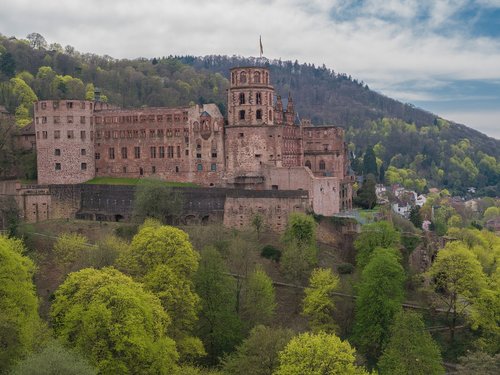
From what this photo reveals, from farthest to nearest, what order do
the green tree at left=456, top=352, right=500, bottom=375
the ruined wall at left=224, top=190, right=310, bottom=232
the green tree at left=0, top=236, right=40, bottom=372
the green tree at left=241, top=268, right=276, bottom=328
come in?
1. the ruined wall at left=224, top=190, right=310, bottom=232
2. the green tree at left=241, top=268, right=276, bottom=328
3. the green tree at left=456, top=352, right=500, bottom=375
4. the green tree at left=0, top=236, right=40, bottom=372

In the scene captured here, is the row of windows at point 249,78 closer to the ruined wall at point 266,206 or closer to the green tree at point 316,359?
the ruined wall at point 266,206

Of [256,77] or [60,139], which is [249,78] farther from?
[60,139]

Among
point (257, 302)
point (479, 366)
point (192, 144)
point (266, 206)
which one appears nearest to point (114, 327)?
point (257, 302)

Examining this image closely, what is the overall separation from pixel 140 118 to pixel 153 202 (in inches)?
567

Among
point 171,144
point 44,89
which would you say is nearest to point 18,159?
point 171,144

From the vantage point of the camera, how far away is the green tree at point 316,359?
112ft

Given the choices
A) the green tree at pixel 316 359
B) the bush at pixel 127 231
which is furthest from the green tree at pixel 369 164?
the green tree at pixel 316 359

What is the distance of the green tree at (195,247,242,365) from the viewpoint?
44.7 m

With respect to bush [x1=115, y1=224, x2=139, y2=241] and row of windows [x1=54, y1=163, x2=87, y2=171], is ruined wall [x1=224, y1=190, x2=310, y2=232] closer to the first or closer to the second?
bush [x1=115, y1=224, x2=139, y2=241]

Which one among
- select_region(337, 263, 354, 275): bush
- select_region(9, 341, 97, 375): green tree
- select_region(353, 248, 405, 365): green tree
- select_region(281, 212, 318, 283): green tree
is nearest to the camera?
select_region(9, 341, 97, 375): green tree

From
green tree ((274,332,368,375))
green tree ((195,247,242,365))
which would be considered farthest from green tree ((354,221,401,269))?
green tree ((274,332,368,375))

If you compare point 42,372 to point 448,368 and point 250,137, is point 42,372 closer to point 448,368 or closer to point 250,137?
point 448,368

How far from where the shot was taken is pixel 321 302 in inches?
2016

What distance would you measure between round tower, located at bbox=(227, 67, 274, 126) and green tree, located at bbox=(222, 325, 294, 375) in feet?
115
